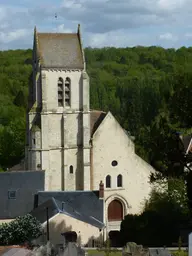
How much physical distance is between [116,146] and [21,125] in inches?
1074

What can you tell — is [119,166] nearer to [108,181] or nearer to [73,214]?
[108,181]

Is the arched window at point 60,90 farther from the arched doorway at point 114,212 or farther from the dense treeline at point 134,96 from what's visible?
the arched doorway at point 114,212

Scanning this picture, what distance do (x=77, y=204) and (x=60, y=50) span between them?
9.70 meters

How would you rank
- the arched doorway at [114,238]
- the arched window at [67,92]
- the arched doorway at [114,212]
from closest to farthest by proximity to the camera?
the arched doorway at [114,238] → the arched window at [67,92] → the arched doorway at [114,212]

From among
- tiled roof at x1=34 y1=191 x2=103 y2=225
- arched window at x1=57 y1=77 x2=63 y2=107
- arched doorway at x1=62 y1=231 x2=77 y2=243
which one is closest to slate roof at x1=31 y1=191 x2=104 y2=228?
tiled roof at x1=34 y1=191 x2=103 y2=225

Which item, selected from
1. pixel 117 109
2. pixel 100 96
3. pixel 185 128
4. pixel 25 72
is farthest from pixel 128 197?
pixel 25 72

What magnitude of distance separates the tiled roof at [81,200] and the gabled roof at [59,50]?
796 centimetres

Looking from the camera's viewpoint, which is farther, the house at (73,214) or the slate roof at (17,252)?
the house at (73,214)

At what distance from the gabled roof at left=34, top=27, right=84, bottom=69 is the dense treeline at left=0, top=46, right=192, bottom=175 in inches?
252

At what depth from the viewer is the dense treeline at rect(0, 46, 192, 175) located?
25.0 metres

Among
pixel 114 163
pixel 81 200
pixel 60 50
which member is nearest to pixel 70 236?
pixel 81 200

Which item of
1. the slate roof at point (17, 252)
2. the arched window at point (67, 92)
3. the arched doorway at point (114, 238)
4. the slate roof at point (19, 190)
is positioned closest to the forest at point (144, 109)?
the arched doorway at point (114, 238)

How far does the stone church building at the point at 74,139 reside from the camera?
37.8m

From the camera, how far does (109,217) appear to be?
1529 inches
